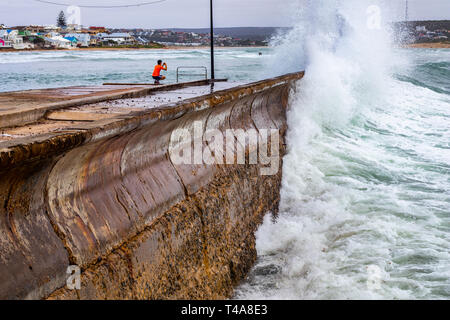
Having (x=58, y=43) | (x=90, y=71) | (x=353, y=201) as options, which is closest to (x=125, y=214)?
(x=353, y=201)

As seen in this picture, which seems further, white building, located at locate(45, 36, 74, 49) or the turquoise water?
white building, located at locate(45, 36, 74, 49)

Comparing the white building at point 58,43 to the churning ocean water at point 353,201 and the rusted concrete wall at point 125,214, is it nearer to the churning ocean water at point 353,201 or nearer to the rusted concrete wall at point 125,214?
the churning ocean water at point 353,201

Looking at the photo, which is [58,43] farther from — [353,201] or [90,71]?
[353,201]

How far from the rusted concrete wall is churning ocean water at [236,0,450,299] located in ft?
1.69

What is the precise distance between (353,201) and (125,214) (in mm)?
3748

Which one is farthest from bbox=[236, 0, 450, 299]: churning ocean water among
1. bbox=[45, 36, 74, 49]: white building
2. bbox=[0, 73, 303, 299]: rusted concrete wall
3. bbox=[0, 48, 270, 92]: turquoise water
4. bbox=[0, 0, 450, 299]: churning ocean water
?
bbox=[45, 36, 74, 49]: white building

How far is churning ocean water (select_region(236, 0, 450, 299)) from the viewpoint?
13.8 ft

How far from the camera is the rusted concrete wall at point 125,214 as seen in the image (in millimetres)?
2418

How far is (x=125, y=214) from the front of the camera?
321cm

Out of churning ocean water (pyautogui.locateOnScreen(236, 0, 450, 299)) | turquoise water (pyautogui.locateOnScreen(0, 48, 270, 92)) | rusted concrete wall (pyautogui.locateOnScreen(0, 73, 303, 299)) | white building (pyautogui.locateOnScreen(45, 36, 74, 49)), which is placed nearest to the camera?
rusted concrete wall (pyautogui.locateOnScreen(0, 73, 303, 299))

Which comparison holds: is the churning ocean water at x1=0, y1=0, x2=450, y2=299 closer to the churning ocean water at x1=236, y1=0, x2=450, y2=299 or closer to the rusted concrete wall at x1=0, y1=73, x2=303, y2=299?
the churning ocean water at x1=236, y1=0, x2=450, y2=299

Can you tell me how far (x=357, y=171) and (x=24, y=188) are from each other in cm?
604
